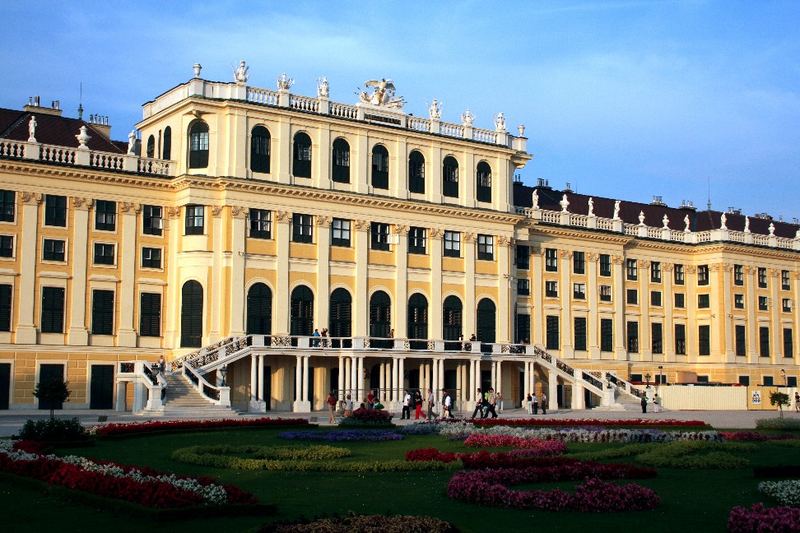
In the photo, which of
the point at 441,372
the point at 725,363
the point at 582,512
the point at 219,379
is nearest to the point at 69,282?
the point at 219,379

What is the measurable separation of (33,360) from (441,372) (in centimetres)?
2218

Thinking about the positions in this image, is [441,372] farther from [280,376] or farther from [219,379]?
[219,379]

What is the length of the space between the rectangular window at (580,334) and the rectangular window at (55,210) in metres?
35.6

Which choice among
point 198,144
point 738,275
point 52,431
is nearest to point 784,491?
point 52,431

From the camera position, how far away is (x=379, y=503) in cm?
2041

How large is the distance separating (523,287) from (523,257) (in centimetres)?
202

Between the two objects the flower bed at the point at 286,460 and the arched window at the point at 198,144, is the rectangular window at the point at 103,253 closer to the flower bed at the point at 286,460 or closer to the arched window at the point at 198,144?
the arched window at the point at 198,144

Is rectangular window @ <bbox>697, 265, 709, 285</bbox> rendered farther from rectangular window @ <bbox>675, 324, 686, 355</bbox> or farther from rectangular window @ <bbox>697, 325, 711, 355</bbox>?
rectangular window @ <bbox>675, 324, 686, 355</bbox>

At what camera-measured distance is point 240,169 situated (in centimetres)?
5844

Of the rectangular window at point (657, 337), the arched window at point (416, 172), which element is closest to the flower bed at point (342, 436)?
the arched window at point (416, 172)

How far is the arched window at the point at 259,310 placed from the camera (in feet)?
192

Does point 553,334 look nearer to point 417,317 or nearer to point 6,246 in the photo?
point 417,317

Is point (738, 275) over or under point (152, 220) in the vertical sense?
under

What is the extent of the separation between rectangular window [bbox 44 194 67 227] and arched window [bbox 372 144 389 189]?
1764 cm
